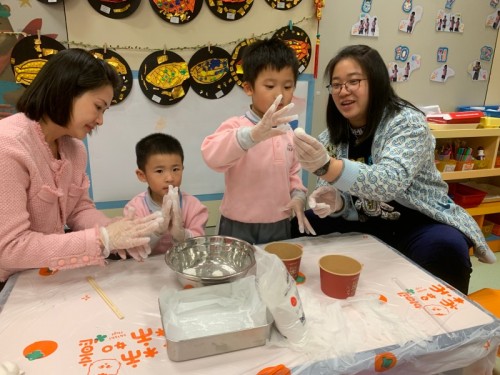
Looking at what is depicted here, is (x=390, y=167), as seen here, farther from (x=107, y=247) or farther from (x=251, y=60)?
(x=107, y=247)

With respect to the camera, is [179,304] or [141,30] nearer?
[179,304]

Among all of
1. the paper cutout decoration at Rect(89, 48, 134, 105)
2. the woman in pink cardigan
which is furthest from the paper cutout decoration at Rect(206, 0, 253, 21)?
the woman in pink cardigan

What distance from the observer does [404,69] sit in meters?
2.89

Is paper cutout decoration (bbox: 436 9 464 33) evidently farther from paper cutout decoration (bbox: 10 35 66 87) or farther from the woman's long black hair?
paper cutout decoration (bbox: 10 35 66 87)

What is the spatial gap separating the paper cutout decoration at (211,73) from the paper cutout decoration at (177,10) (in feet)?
0.63

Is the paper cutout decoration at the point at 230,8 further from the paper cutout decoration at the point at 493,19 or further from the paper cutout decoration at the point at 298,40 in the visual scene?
the paper cutout decoration at the point at 493,19

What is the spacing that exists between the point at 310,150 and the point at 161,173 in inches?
24.1

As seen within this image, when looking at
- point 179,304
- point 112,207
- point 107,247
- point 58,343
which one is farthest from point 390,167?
point 112,207

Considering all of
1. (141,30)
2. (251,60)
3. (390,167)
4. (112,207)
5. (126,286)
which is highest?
(141,30)

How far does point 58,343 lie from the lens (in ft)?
2.75

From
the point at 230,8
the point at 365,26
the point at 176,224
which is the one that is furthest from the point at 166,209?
the point at 365,26

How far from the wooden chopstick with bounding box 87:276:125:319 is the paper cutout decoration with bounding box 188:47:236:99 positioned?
1520 mm

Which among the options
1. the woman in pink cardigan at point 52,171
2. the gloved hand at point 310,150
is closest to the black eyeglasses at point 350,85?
the gloved hand at point 310,150

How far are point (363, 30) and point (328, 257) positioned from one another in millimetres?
2098
